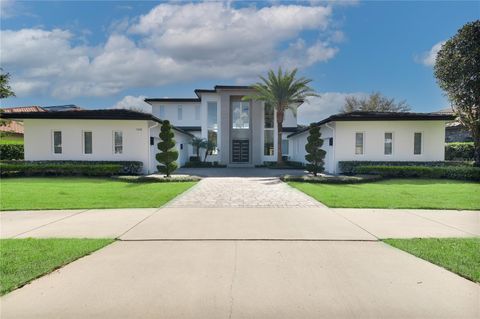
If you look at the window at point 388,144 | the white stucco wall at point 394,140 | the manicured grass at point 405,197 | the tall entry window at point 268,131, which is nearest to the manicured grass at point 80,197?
the manicured grass at point 405,197

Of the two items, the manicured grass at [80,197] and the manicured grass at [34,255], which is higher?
the manicured grass at [34,255]

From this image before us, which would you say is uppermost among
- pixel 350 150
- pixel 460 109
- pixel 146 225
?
pixel 460 109

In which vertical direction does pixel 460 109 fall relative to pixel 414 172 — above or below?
above

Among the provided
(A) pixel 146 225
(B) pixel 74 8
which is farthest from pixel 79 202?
(B) pixel 74 8

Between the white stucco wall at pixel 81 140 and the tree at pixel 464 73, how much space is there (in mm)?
18511

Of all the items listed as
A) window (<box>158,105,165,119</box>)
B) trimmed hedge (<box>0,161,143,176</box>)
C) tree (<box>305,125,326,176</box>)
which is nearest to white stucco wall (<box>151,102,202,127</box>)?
window (<box>158,105,165,119</box>)

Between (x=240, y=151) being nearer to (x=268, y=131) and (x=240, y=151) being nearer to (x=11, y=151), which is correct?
(x=268, y=131)

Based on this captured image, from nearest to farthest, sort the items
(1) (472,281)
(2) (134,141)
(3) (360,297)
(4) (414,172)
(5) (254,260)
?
(3) (360,297) < (1) (472,281) < (5) (254,260) < (4) (414,172) < (2) (134,141)

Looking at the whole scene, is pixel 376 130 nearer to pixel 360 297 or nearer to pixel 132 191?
pixel 132 191

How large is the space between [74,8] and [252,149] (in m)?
21.8

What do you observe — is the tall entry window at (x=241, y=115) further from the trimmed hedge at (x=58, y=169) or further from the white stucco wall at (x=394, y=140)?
the trimmed hedge at (x=58, y=169)

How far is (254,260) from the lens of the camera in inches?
190

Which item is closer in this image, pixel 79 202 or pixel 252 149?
pixel 79 202

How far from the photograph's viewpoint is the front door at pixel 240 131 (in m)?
31.4
